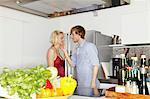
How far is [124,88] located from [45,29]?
7.79ft

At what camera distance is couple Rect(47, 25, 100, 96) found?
2.23m

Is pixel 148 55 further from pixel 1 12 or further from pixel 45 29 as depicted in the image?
pixel 1 12

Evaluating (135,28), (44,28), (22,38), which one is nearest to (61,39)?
(22,38)

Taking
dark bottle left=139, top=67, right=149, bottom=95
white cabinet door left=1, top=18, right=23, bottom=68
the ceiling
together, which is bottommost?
dark bottle left=139, top=67, right=149, bottom=95

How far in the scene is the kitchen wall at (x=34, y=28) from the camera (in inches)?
106

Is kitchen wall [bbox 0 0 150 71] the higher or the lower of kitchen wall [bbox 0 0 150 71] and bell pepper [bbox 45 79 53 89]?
the higher

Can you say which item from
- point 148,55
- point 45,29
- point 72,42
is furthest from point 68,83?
point 45,29

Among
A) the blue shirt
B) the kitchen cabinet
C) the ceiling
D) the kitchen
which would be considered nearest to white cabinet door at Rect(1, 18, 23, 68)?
the kitchen

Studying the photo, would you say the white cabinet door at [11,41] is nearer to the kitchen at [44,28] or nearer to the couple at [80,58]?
the kitchen at [44,28]

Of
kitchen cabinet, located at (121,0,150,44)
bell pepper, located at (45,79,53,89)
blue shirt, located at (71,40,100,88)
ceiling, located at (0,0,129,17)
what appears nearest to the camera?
bell pepper, located at (45,79,53,89)

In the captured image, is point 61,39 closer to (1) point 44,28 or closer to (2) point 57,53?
(2) point 57,53

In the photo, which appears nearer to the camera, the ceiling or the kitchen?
the ceiling

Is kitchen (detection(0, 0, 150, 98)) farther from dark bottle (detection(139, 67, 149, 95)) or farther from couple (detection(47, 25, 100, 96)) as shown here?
dark bottle (detection(139, 67, 149, 95))

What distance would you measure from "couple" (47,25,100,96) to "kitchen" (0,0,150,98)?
2.09 feet
